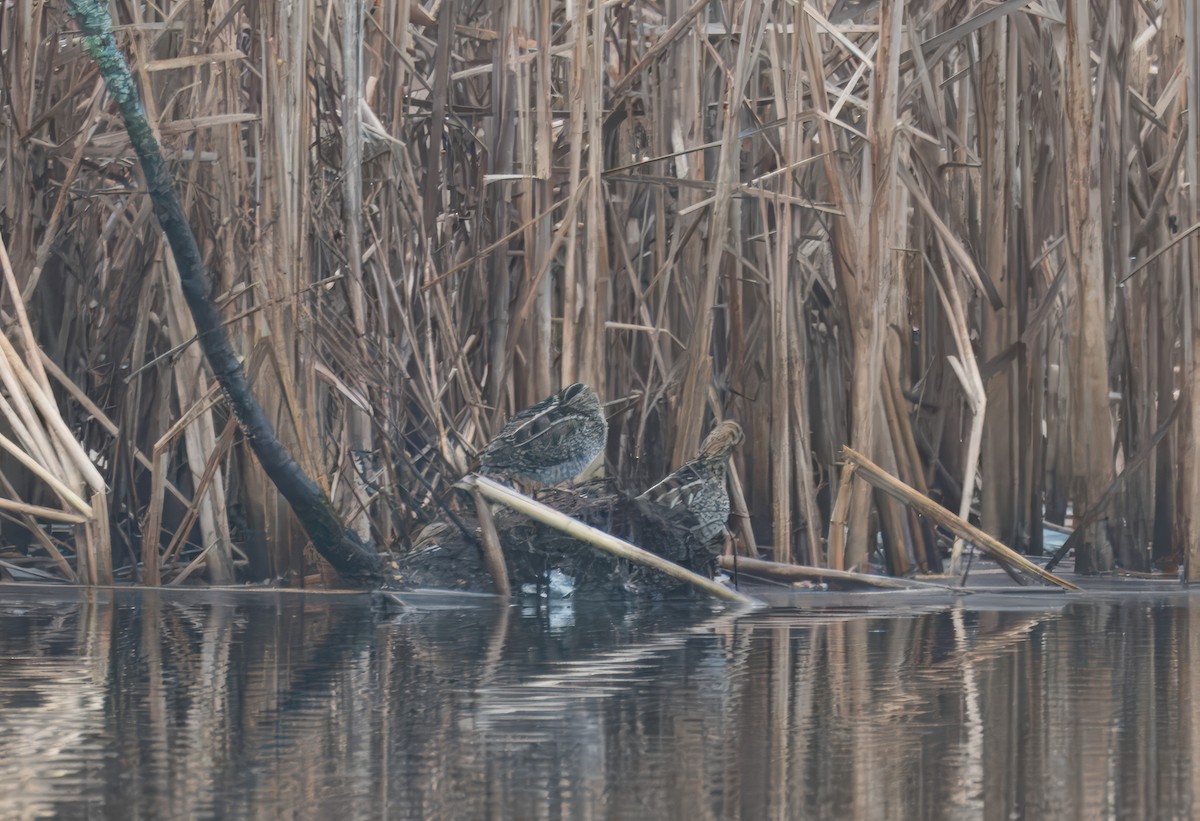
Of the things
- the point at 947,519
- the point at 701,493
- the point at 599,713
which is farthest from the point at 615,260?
the point at 599,713

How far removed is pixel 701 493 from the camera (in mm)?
6969

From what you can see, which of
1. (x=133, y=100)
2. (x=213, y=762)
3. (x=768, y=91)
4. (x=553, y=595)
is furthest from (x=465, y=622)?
(x=768, y=91)

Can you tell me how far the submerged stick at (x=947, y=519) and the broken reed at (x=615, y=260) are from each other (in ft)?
0.70

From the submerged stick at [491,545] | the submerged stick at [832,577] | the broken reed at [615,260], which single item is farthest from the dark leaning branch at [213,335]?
the submerged stick at [832,577]

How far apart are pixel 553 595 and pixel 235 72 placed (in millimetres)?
2440

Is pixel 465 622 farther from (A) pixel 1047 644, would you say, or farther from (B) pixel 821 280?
(B) pixel 821 280

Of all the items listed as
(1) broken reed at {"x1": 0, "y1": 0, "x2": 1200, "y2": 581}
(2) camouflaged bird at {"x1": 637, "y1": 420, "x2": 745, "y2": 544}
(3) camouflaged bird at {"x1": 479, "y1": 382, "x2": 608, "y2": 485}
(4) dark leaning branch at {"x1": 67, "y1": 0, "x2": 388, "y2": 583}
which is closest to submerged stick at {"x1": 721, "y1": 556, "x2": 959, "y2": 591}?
(1) broken reed at {"x1": 0, "y1": 0, "x2": 1200, "y2": 581}

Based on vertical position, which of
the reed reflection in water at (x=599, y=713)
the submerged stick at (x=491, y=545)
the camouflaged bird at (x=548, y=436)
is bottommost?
the reed reflection in water at (x=599, y=713)

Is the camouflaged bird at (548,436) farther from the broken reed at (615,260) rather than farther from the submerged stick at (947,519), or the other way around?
the submerged stick at (947,519)

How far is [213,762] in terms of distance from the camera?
12.0ft

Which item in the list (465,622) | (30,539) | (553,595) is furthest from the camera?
(30,539)

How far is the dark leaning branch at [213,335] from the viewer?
6297 millimetres

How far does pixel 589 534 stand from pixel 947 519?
142cm

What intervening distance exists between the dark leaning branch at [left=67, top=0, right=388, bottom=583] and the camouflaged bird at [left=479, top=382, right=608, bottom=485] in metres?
0.59
